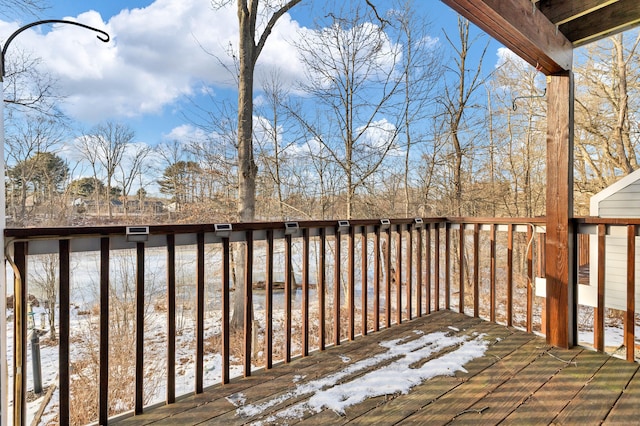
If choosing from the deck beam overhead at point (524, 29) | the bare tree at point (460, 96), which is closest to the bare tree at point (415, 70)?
the bare tree at point (460, 96)

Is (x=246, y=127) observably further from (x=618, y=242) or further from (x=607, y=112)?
(x=607, y=112)

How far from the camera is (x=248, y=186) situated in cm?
597

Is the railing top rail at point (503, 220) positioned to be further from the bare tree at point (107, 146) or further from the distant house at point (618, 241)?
the bare tree at point (107, 146)

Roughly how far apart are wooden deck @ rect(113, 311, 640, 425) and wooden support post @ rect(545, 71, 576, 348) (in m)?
0.22

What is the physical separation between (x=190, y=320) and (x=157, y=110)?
563cm

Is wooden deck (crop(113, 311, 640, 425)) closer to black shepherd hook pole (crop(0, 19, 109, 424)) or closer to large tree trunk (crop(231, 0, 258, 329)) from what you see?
black shepherd hook pole (crop(0, 19, 109, 424))

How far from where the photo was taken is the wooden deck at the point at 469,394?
153cm

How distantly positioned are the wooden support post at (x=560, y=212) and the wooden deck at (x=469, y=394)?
22 centimetres

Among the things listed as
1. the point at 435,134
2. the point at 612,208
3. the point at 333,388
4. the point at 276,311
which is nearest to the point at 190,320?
the point at 276,311

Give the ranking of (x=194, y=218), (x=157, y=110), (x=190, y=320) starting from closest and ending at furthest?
(x=190, y=320) → (x=194, y=218) → (x=157, y=110)

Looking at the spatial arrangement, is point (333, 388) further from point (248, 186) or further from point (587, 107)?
point (587, 107)

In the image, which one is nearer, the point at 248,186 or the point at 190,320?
the point at 248,186

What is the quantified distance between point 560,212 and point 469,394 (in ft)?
4.93

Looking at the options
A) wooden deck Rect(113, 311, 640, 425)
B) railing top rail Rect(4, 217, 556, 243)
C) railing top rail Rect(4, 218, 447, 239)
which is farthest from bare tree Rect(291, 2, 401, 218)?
wooden deck Rect(113, 311, 640, 425)
